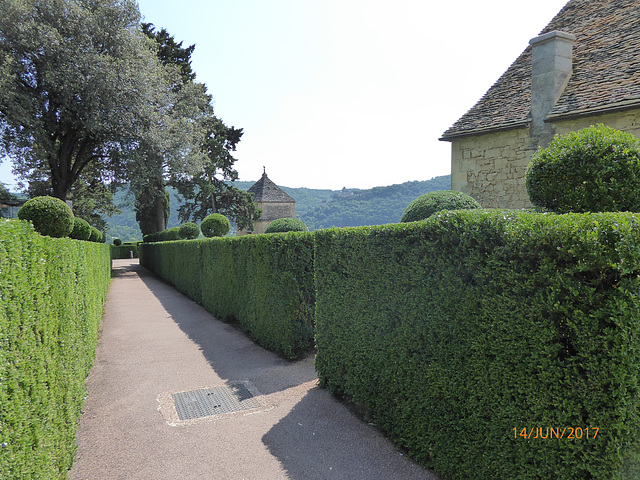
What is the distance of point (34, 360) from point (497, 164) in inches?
492

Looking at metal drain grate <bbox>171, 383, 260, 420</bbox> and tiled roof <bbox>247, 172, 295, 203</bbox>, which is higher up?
tiled roof <bbox>247, 172, 295, 203</bbox>

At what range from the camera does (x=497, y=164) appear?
12.3 m

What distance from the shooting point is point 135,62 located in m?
23.7

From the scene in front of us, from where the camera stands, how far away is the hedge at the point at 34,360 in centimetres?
221

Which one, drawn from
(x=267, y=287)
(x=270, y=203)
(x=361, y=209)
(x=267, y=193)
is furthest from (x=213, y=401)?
(x=361, y=209)

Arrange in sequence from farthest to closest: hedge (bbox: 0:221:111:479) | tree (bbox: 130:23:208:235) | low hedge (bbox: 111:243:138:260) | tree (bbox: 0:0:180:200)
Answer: low hedge (bbox: 111:243:138:260)
tree (bbox: 130:23:208:235)
tree (bbox: 0:0:180:200)
hedge (bbox: 0:221:111:479)

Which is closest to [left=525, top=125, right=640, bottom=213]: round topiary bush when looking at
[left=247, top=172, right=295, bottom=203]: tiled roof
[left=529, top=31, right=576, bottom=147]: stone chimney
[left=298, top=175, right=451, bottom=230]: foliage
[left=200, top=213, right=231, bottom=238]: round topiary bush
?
[left=529, top=31, right=576, bottom=147]: stone chimney

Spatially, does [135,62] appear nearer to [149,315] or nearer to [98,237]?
[98,237]

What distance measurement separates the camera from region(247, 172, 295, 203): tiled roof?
48.0 meters

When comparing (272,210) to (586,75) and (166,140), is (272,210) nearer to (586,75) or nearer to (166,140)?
(166,140)

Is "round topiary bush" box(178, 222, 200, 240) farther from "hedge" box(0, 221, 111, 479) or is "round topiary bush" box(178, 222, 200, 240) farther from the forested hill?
the forested hill

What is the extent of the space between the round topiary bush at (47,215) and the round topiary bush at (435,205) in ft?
30.1

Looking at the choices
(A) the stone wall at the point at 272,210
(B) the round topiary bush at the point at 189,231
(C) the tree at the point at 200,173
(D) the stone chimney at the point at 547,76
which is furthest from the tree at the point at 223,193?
(D) the stone chimney at the point at 547,76

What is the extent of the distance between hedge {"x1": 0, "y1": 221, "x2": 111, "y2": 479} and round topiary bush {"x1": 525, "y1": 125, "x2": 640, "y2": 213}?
469 cm
